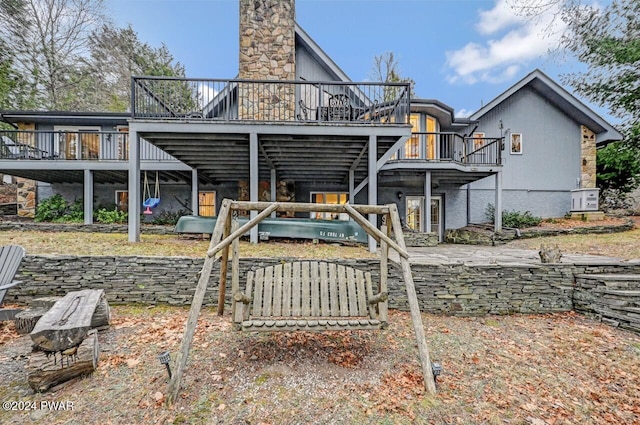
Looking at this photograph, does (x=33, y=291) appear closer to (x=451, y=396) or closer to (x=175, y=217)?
(x=451, y=396)

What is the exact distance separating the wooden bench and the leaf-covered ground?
505 millimetres

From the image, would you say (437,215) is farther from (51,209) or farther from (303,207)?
(51,209)

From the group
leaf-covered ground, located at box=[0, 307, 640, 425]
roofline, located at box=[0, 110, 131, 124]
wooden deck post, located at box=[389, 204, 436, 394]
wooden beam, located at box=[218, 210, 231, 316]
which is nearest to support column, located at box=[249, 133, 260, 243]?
wooden beam, located at box=[218, 210, 231, 316]

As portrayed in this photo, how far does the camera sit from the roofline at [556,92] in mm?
11977

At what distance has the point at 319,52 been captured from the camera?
10.6m

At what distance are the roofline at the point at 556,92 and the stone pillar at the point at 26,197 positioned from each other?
1975cm

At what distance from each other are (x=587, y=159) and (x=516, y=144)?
348 centimetres

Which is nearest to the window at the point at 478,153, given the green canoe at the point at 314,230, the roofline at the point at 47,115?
the green canoe at the point at 314,230

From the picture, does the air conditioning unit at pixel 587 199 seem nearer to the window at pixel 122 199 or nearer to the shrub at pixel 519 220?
the shrub at pixel 519 220

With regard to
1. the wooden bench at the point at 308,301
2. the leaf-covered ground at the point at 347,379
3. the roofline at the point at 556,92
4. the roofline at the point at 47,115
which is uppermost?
the roofline at the point at 556,92

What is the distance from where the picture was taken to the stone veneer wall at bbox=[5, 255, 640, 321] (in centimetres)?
452

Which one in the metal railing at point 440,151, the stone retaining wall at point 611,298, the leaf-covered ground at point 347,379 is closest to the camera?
the leaf-covered ground at point 347,379

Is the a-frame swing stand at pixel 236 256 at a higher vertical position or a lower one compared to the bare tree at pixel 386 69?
lower

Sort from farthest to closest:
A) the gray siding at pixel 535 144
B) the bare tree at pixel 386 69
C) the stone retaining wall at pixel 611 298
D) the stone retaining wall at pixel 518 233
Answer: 1. the bare tree at pixel 386 69
2. the gray siding at pixel 535 144
3. the stone retaining wall at pixel 518 233
4. the stone retaining wall at pixel 611 298
